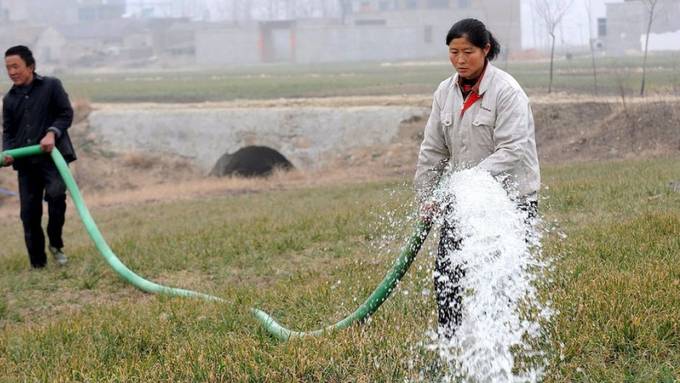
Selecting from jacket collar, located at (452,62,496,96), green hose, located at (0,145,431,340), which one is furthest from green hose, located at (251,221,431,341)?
jacket collar, located at (452,62,496,96)

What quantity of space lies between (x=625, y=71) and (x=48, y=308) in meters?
28.9

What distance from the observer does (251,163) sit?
3036 cm

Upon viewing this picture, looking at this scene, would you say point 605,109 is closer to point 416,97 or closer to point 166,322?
point 416,97

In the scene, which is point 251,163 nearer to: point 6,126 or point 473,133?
point 6,126

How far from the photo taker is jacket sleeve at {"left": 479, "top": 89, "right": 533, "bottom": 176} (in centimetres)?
496

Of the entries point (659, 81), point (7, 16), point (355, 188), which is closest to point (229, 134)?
point (355, 188)

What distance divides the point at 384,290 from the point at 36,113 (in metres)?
4.96

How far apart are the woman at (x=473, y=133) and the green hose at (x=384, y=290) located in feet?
0.43

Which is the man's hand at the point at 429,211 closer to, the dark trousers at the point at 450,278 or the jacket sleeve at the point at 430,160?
the dark trousers at the point at 450,278

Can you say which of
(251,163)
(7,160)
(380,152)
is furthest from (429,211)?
(251,163)

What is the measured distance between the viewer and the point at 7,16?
323 ft

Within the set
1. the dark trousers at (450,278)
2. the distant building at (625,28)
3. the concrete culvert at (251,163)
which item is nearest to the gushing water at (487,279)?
the dark trousers at (450,278)

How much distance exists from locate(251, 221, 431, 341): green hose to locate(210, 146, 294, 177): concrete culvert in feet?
72.6

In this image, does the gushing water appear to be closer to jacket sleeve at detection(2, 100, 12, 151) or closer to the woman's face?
the woman's face
